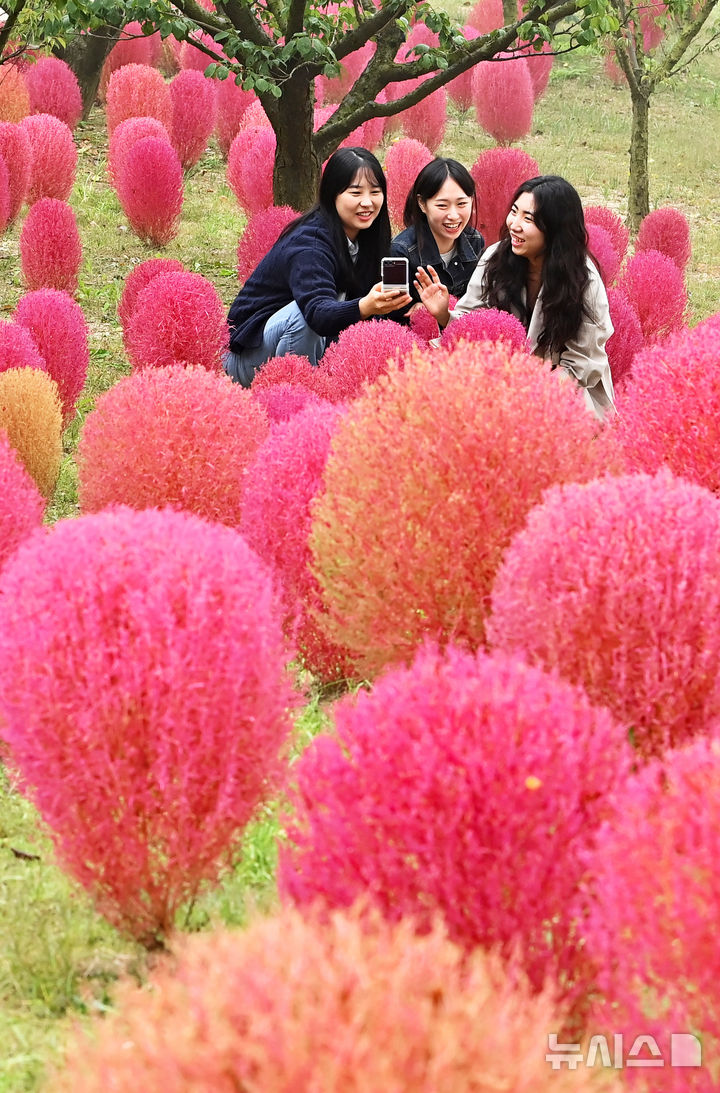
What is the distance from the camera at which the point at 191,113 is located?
10.9m

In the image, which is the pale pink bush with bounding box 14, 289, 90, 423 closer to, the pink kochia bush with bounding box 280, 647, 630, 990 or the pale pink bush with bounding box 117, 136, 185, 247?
the pale pink bush with bounding box 117, 136, 185, 247

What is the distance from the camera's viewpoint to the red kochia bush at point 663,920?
142cm

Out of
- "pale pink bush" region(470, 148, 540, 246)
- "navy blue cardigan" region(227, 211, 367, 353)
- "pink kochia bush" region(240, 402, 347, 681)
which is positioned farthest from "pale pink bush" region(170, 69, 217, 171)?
"pink kochia bush" region(240, 402, 347, 681)

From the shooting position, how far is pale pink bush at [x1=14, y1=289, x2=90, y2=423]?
564 cm

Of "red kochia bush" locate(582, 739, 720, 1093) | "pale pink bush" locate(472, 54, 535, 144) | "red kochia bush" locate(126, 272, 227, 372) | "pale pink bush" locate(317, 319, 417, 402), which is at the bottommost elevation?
"red kochia bush" locate(582, 739, 720, 1093)

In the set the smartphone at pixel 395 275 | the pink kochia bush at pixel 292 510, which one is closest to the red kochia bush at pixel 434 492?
the pink kochia bush at pixel 292 510

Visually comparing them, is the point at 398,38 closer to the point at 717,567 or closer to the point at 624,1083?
the point at 717,567

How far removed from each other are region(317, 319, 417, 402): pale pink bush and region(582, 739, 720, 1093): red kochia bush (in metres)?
2.88

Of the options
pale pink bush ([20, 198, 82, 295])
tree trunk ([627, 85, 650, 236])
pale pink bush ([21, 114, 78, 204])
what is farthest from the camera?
tree trunk ([627, 85, 650, 236])

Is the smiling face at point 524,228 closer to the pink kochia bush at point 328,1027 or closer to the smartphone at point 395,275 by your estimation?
the smartphone at point 395,275

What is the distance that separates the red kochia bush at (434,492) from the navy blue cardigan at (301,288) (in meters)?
2.72

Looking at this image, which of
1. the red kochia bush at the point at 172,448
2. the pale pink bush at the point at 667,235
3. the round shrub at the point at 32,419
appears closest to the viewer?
the red kochia bush at the point at 172,448

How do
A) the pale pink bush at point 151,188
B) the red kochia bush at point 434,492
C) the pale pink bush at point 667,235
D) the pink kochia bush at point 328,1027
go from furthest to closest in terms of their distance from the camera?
the pale pink bush at point 151,188, the pale pink bush at point 667,235, the red kochia bush at point 434,492, the pink kochia bush at point 328,1027

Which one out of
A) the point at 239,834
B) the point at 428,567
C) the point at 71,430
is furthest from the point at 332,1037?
the point at 71,430
